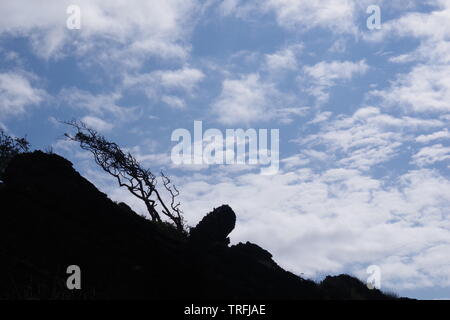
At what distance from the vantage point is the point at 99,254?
53.3 ft

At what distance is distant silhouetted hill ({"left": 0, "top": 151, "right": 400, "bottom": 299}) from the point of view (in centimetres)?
1534

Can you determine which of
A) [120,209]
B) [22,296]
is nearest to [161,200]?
[120,209]

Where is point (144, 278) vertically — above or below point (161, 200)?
below

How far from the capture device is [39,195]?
17.6m

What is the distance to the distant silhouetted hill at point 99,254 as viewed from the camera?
1534 cm

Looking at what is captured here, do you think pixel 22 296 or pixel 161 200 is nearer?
pixel 22 296

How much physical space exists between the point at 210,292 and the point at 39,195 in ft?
24.9

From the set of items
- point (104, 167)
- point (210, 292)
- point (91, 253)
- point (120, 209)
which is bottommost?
point (210, 292)
